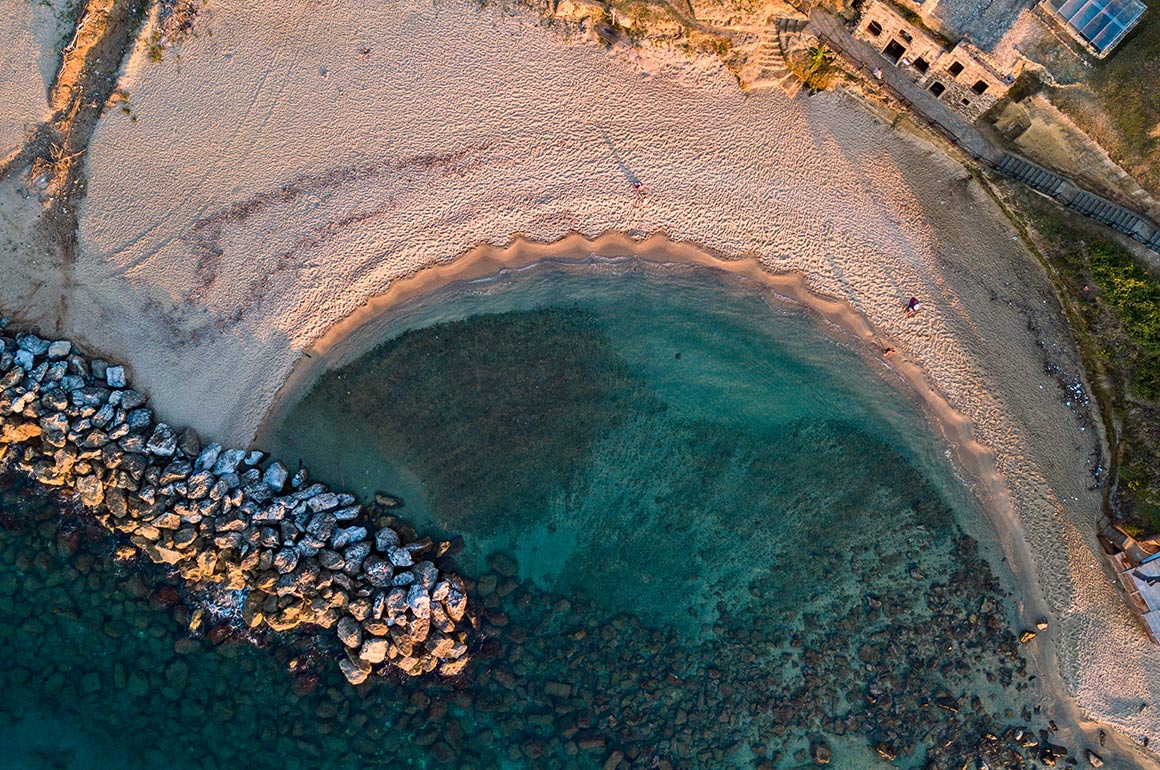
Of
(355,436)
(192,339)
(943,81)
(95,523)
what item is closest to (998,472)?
(943,81)

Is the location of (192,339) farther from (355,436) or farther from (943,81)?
(943,81)

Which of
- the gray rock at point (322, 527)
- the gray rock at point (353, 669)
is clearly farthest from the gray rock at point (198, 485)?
the gray rock at point (353, 669)

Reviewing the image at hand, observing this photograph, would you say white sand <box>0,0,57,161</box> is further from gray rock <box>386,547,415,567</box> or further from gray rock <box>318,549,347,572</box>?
gray rock <box>386,547,415,567</box>

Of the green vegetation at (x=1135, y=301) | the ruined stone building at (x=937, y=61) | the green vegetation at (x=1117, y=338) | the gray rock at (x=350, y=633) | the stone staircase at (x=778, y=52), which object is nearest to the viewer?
the ruined stone building at (x=937, y=61)

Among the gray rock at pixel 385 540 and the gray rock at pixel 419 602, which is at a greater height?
the gray rock at pixel 385 540

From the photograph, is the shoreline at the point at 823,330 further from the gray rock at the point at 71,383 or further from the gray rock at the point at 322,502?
the gray rock at the point at 71,383

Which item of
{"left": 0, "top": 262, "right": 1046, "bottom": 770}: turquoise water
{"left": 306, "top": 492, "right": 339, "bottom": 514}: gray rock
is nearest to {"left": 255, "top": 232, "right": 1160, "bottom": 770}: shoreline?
{"left": 0, "top": 262, "right": 1046, "bottom": 770}: turquoise water
